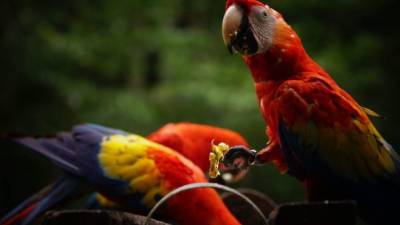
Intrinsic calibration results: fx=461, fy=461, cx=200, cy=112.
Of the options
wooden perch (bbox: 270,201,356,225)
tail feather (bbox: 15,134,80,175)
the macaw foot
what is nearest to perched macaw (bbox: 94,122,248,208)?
tail feather (bbox: 15,134,80,175)

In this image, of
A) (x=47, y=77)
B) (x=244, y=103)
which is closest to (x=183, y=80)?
(x=244, y=103)

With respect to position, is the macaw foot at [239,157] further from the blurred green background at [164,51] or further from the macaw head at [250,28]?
the blurred green background at [164,51]

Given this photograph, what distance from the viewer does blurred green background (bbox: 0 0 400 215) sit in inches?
109

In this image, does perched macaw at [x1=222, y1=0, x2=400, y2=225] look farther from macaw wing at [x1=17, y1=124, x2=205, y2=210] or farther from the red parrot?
the red parrot

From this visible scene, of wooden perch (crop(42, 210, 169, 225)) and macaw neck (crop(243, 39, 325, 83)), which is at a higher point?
macaw neck (crop(243, 39, 325, 83))

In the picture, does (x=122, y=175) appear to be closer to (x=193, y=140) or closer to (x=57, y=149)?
(x=57, y=149)

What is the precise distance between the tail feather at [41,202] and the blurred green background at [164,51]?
90 cm

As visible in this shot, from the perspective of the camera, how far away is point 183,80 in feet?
11.6

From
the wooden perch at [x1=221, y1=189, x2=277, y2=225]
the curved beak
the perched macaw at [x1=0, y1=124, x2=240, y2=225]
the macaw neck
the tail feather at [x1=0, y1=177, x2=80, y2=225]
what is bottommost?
the wooden perch at [x1=221, y1=189, x2=277, y2=225]

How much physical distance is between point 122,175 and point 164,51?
82.4 inches

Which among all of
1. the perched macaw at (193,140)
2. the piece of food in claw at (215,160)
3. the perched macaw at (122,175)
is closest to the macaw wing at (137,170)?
the perched macaw at (122,175)

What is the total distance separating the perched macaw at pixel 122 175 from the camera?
53.2 inches

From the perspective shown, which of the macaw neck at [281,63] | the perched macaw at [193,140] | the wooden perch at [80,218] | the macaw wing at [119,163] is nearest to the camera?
the wooden perch at [80,218]

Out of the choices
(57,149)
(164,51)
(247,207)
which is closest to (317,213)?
(247,207)
